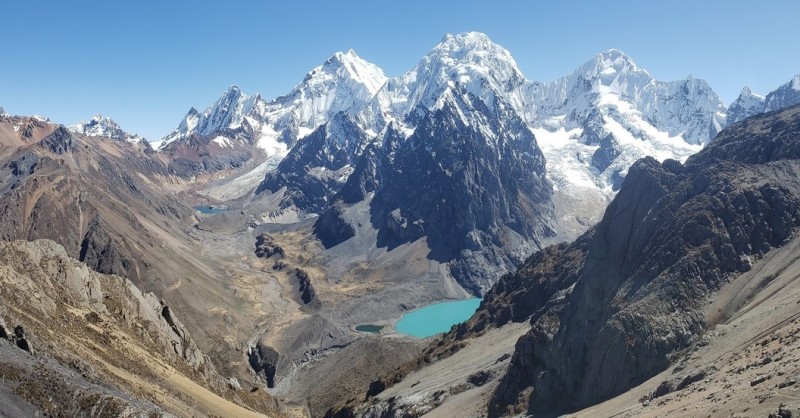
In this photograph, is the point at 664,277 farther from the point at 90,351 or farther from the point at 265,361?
the point at 265,361

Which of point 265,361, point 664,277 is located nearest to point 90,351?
point 664,277

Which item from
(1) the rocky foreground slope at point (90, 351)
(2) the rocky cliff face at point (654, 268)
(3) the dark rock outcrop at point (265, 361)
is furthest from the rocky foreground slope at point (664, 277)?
(3) the dark rock outcrop at point (265, 361)

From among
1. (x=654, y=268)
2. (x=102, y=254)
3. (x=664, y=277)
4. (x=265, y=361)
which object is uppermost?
(x=102, y=254)

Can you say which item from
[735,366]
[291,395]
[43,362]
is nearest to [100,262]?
[291,395]

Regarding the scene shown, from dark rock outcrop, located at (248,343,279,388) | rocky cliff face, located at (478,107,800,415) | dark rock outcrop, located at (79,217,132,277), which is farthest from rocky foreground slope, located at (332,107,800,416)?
dark rock outcrop, located at (79,217,132,277)

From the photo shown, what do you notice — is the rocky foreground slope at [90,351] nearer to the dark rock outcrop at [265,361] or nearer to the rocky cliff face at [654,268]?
the rocky cliff face at [654,268]

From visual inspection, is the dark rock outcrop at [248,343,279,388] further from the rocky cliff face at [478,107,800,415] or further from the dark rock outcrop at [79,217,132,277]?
the rocky cliff face at [478,107,800,415]

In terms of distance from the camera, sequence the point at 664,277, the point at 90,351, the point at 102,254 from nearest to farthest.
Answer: the point at 90,351
the point at 664,277
the point at 102,254
